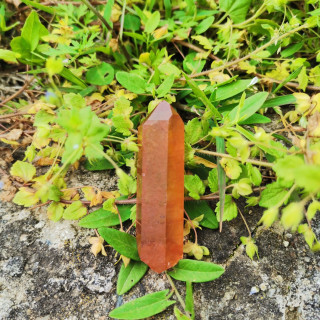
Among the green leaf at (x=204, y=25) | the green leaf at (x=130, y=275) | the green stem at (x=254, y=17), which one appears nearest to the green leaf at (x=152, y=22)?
the green leaf at (x=204, y=25)

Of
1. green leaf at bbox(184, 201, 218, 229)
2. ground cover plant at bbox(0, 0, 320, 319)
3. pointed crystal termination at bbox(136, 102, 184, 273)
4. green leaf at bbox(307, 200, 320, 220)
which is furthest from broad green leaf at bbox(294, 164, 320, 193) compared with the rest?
green leaf at bbox(184, 201, 218, 229)

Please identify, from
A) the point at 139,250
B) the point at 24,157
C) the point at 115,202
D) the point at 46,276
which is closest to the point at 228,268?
the point at 139,250

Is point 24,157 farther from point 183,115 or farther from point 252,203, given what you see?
point 252,203

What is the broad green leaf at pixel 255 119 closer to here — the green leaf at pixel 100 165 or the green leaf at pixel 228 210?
the green leaf at pixel 228 210

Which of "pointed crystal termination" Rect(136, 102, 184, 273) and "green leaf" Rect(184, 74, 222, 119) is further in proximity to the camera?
"green leaf" Rect(184, 74, 222, 119)

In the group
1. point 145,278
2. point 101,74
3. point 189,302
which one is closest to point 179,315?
point 189,302

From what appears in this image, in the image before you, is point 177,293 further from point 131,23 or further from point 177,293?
point 131,23

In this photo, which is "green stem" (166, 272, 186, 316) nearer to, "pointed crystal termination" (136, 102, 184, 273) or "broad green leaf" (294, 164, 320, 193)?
"pointed crystal termination" (136, 102, 184, 273)

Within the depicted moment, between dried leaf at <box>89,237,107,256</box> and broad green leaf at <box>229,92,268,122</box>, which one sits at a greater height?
broad green leaf at <box>229,92,268,122</box>
